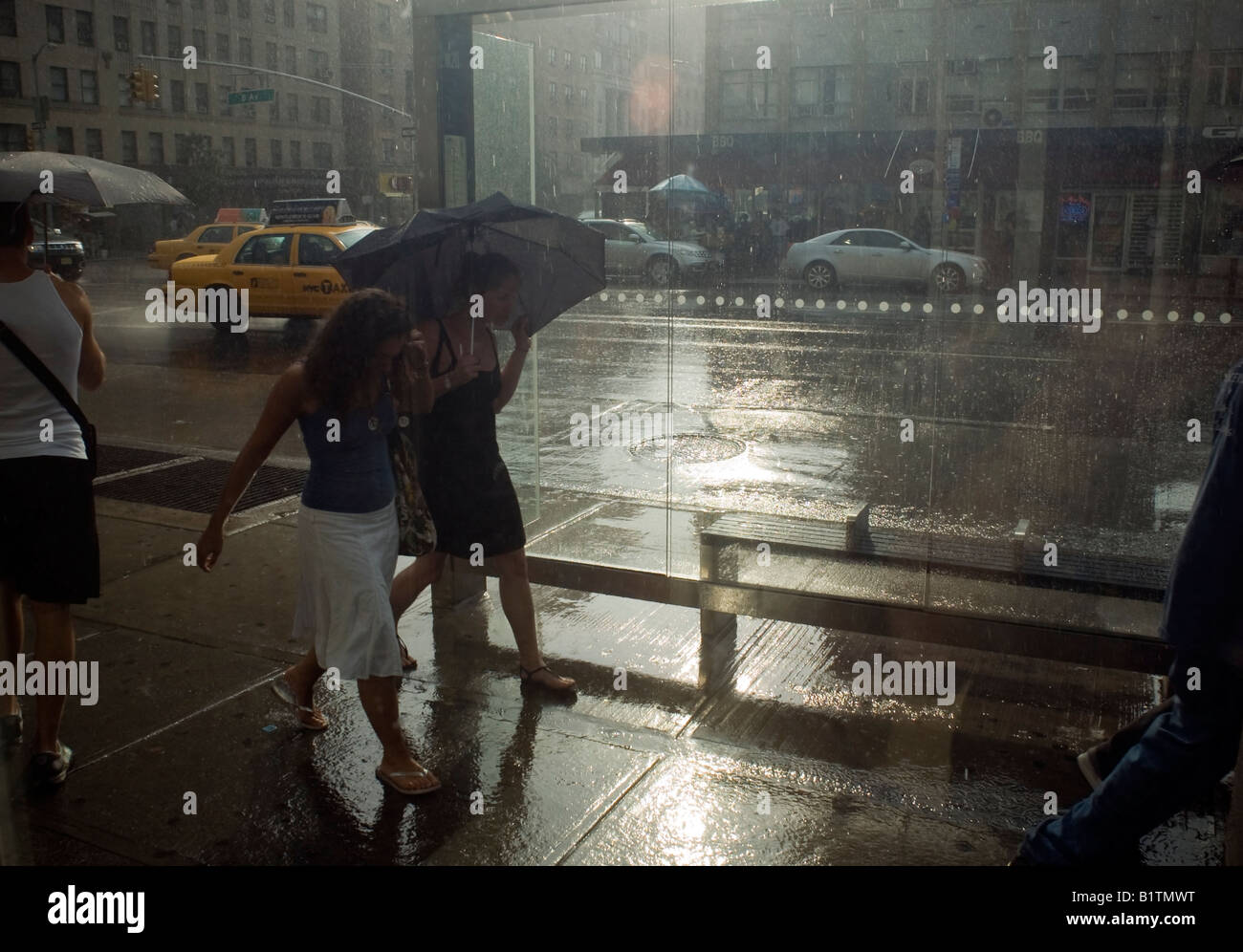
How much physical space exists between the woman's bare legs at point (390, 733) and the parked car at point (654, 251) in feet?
7.25

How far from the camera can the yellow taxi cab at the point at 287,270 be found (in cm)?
1784

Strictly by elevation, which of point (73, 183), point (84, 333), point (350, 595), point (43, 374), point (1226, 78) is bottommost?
point (350, 595)

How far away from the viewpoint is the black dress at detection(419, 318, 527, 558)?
4375 mm

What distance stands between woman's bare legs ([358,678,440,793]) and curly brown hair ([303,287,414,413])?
93cm

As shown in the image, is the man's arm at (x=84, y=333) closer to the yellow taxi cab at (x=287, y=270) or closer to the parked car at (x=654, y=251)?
the parked car at (x=654, y=251)

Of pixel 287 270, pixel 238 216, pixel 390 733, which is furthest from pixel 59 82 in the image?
pixel 390 733

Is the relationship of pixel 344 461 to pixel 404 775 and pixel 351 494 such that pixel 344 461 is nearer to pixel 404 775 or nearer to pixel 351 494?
pixel 351 494

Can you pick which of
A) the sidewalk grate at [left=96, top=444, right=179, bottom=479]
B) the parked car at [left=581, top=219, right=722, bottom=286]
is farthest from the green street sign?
the parked car at [left=581, top=219, right=722, bottom=286]

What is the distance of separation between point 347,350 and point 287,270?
15.5m

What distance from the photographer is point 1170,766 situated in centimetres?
280

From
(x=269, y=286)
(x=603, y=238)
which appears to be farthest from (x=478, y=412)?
(x=269, y=286)

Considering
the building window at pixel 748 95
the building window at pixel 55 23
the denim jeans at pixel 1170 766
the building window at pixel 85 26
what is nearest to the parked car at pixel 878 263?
the building window at pixel 748 95

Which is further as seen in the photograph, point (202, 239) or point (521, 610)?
point (202, 239)

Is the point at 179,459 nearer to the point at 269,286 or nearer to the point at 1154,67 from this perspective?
the point at 1154,67
